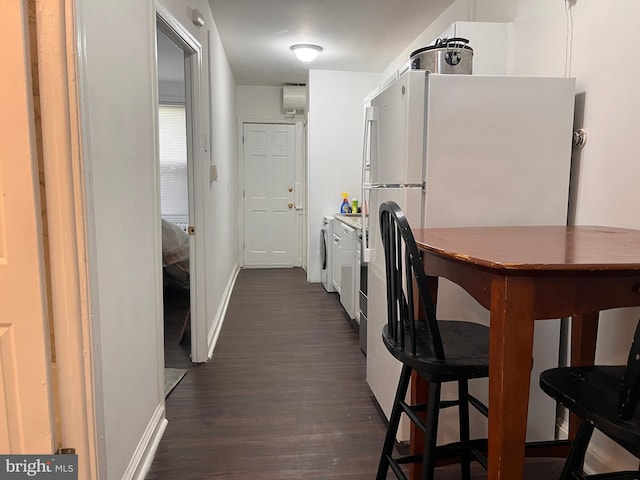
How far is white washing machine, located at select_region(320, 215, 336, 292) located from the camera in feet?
15.7

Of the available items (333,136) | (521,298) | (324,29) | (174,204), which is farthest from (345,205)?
(521,298)

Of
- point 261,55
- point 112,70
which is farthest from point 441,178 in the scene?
point 261,55

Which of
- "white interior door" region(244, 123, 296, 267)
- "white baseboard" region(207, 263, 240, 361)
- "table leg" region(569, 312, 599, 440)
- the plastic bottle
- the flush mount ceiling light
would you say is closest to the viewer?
"table leg" region(569, 312, 599, 440)

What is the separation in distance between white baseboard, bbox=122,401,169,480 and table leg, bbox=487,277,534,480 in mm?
1362

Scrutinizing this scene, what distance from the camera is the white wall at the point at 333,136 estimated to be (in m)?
5.12

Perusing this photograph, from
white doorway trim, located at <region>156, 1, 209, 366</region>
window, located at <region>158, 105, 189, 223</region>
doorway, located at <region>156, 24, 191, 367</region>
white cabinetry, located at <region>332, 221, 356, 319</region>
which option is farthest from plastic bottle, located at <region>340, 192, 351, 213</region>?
white doorway trim, located at <region>156, 1, 209, 366</region>

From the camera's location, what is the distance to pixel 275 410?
2.29 metres

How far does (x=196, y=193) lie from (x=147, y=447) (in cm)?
155

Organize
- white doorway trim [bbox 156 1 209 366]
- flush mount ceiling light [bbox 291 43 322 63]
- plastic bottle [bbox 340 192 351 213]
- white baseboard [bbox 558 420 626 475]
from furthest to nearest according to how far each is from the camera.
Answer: plastic bottle [bbox 340 192 351 213] → flush mount ceiling light [bbox 291 43 322 63] → white doorway trim [bbox 156 1 209 366] → white baseboard [bbox 558 420 626 475]

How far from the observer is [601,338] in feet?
5.66

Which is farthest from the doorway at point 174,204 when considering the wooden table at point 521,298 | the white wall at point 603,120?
the wooden table at point 521,298

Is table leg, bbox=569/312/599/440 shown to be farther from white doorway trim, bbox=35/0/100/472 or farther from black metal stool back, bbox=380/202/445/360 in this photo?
white doorway trim, bbox=35/0/100/472

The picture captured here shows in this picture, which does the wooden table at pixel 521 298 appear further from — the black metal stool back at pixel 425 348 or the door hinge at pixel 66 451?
the door hinge at pixel 66 451

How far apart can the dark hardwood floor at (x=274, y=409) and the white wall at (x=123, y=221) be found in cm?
25
